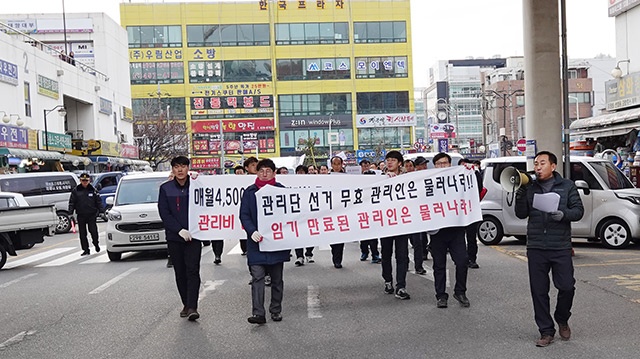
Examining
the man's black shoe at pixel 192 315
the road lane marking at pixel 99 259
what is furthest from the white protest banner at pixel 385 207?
the road lane marking at pixel 99 259

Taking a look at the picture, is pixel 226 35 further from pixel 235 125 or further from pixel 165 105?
pixel 165 105

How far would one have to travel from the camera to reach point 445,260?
28.4 ft

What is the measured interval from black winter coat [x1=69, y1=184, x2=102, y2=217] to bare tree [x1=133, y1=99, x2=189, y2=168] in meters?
47.0

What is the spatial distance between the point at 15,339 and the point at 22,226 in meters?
7.19

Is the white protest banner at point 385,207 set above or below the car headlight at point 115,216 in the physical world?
above

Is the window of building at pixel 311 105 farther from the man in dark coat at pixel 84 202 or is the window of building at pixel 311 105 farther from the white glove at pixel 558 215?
the white glove at pixel 558 215

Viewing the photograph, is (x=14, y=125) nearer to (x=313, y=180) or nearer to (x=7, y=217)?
(x=7, y=217)

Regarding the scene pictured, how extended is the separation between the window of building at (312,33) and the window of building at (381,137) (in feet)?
33.7

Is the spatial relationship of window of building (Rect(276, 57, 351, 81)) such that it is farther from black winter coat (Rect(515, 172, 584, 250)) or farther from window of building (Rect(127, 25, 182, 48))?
black winter coat (Rect(515, 172, 584, 250))

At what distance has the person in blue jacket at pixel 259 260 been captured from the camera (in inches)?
314

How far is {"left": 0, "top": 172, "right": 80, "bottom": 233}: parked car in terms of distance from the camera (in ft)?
81.0

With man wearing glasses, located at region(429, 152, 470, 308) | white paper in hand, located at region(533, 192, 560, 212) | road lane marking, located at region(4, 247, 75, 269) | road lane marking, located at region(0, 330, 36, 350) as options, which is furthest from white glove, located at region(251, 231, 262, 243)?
road lane marking, located at region(4, 247, 75, 269)

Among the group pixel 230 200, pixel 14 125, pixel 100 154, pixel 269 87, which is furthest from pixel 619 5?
pixel 269 87

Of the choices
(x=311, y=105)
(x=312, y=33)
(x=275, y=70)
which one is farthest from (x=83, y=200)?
(x=312, y=33)
